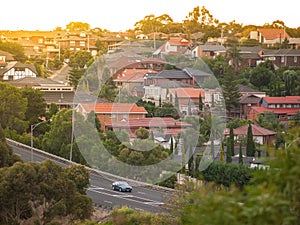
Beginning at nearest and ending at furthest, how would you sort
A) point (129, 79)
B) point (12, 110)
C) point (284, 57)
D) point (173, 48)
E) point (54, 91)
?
point (12, 110), point (54, 91), point (129, 79), point (284, 57), point (173, 48)

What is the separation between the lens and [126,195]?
2272cm

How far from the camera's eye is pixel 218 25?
7444cm

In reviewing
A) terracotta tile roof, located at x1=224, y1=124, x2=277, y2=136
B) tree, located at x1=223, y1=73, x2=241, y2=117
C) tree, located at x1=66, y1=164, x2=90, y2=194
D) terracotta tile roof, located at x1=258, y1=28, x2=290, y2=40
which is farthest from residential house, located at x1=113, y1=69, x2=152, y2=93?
tree, located at x1=66, y1=164, x2=90, y2=194

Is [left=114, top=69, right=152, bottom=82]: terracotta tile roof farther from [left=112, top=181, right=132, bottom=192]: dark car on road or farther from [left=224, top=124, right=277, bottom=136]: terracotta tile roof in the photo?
[left=112, top=181, right=132, bottom=192]: dark car on road

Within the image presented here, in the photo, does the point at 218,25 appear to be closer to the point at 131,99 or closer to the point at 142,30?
the point at 142,30

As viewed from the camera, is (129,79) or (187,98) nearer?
(187,98)

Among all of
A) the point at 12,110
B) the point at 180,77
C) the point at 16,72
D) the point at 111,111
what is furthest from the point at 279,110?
the point at 16,72

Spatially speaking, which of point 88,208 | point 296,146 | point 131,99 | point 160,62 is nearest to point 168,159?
point 88,208

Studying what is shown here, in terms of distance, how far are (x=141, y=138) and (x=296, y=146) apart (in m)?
20.9

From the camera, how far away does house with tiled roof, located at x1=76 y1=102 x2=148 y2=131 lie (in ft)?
104

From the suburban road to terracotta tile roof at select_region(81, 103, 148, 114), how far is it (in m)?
6.54

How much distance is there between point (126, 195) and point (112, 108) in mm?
10045

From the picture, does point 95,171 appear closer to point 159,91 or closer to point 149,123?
point 149,123

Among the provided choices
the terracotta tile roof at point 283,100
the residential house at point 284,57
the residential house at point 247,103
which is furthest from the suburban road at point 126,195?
the residential house at point 284,57
